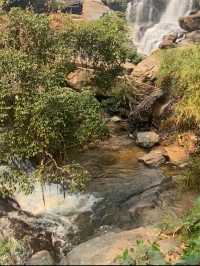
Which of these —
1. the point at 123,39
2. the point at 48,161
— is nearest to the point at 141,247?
the point at 48,161

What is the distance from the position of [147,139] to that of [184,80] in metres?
2.45

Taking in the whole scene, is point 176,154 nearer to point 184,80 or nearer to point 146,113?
point 184,80

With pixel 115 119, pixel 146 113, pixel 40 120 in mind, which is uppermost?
pixel 40 120

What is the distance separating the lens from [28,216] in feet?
34.7

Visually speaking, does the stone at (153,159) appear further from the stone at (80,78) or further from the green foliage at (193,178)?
the stone at (80,78)

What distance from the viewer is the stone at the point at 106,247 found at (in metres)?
6.50

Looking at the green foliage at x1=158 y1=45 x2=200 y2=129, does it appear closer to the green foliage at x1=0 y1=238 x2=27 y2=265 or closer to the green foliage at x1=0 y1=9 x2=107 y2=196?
the green foliage at x1=0 y1=9 x2=107 y2=196

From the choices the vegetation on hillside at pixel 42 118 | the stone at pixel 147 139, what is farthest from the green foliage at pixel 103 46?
the stone at pixel 147 139

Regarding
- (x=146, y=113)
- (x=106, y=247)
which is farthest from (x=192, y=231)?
(x=146, y=113)

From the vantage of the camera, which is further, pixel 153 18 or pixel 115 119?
pixel 153 18

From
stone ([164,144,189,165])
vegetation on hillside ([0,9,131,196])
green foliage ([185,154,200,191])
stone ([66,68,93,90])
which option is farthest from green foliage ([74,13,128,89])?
green foliage ([185,154,200,191])

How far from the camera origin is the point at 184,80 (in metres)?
13.9

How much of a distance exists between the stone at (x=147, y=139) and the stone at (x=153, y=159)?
0.96 m

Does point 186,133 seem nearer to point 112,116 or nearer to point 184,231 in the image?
point 112,116
